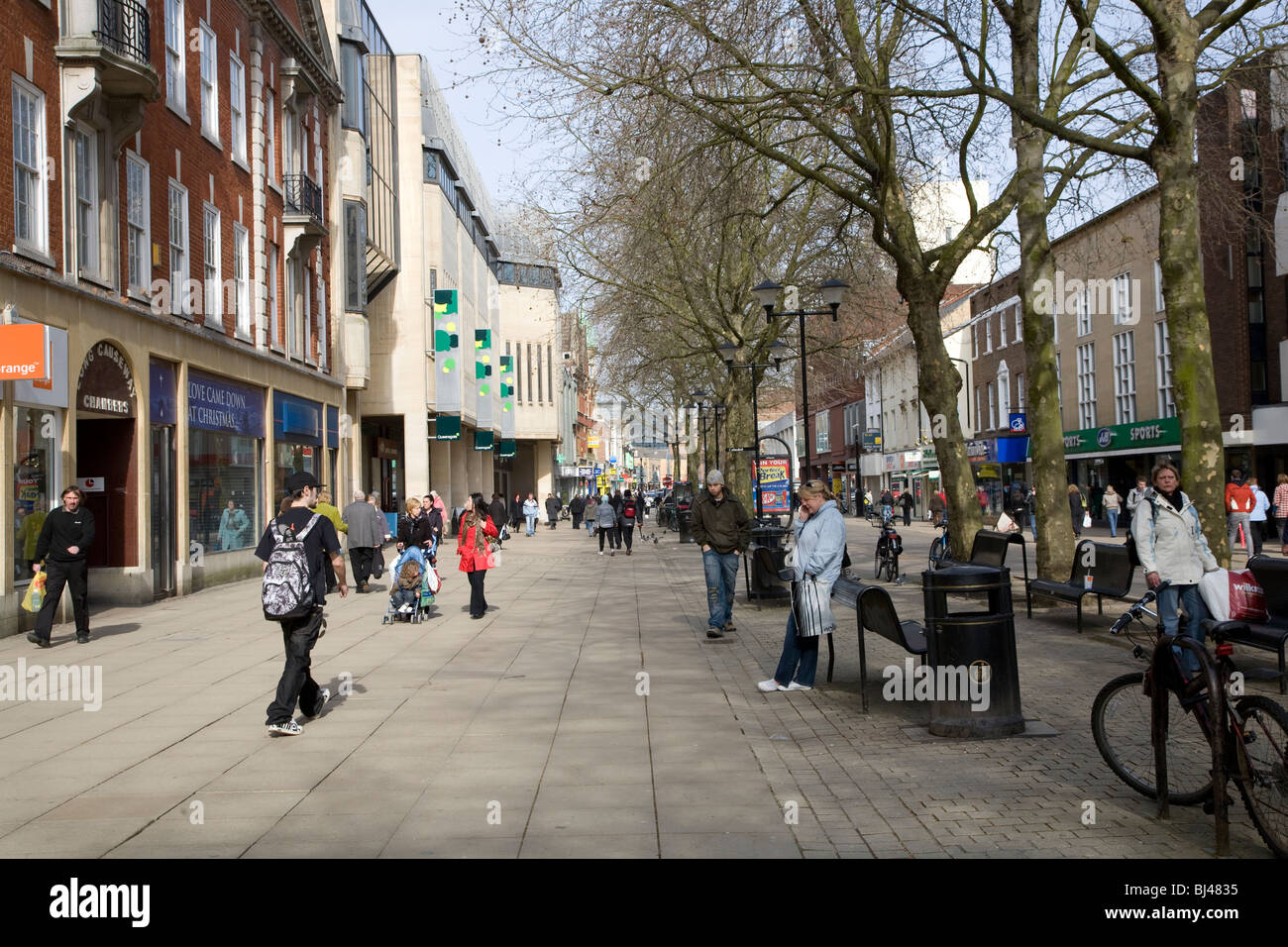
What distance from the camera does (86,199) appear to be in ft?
53.8

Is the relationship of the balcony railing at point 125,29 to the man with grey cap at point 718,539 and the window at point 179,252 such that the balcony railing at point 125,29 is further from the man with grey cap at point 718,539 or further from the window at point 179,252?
the man with grey cap at point 718,539

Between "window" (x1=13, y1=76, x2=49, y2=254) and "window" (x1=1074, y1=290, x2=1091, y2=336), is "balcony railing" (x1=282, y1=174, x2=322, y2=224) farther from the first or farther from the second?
"window" (x1=1074, y1=290, x2=1091, y2=336)

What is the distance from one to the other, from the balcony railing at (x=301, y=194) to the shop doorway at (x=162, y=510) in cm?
850

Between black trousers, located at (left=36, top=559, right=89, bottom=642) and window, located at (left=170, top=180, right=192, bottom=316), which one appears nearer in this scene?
black trousers, located at (left=36, top=559, right=89, bottom=642)

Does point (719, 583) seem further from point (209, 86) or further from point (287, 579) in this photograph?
point (209, 86)

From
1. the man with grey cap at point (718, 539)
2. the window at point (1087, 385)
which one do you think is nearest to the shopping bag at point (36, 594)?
the man with grey cap at point (718, 539)

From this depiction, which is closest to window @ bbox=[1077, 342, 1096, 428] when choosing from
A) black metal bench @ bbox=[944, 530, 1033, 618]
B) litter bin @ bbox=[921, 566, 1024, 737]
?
black metal bench @ bbox=[944, 530, 1033, 618]

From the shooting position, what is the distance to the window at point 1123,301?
132ft

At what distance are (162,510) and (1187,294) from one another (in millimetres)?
15442

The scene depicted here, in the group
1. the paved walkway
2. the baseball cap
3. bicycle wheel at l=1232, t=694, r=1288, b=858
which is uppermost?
the baseball cap

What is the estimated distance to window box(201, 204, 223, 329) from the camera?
21.2 m

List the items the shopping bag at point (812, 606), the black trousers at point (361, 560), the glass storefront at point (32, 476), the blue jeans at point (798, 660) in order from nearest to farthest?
the shopping bag at point (812, 606)
the blue jeans at point (798, 660)
the glass storefront at point (32, 476)
the black trousers at point (361, 560)

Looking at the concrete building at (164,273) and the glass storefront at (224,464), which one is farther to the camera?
the glass storefront at (224,464)

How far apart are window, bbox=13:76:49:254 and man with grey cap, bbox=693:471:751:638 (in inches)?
361
